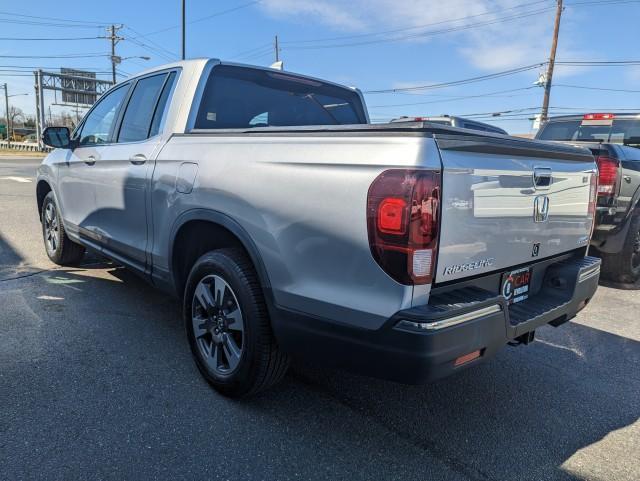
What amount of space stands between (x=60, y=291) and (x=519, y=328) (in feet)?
13.2

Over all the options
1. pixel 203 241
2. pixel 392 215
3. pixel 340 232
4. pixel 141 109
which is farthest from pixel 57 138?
pixel 392 215

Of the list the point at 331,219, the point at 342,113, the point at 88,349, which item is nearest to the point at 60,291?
the point at 88,349

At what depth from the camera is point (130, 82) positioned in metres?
4.09

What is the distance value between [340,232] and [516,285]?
3.61 ft

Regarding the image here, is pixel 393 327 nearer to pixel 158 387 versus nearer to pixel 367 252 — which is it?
pixel 367 252

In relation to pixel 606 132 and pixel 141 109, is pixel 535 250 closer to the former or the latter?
pixel 141 109

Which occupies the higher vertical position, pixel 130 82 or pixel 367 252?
pixel 130 82

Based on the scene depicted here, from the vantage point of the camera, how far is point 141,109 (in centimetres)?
376

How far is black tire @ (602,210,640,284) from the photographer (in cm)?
549

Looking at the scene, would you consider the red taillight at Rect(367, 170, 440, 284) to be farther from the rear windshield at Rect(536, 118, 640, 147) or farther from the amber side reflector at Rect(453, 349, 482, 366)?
the rear windshield at Rect(536, 118, 640, 147)

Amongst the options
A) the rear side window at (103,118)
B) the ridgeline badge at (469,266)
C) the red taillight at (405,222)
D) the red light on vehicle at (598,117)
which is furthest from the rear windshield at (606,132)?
the red taillight at (405,222)

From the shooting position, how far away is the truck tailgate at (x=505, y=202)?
1.97 meters

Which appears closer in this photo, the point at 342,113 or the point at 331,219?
the point at 331,219

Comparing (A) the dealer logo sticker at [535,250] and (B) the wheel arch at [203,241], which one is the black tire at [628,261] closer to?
(A) the dealer logo sticker at [535,250]
